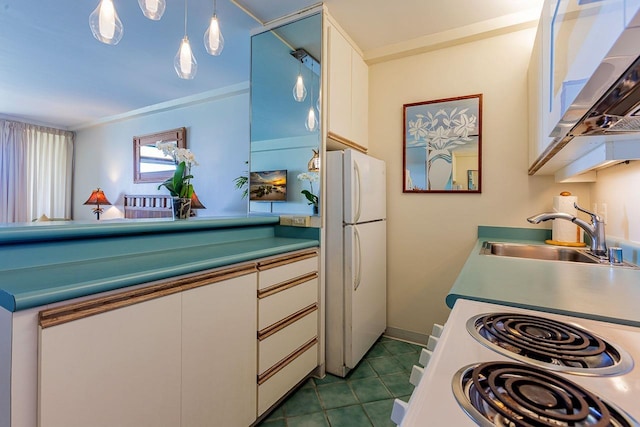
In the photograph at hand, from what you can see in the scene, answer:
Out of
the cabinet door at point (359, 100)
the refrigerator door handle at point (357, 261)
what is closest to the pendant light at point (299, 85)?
the cabinet door at point (359, 100)

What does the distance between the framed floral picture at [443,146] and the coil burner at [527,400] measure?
206 centimetres

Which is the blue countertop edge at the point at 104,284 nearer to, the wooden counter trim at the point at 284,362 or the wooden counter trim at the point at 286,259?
the wooden counter trim at the point at 286,259

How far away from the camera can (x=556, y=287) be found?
3.45ft

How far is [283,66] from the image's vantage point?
2.36 m

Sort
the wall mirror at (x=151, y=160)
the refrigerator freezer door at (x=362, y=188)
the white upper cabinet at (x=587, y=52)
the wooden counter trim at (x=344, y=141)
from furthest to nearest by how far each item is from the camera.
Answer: the wall mirror at (x=151, y=160), the wooden counter trim at (x=344, y=141), the refrigerator freezer door at (x=362, y=188), the white upper cabinet at (x=587, y=52)

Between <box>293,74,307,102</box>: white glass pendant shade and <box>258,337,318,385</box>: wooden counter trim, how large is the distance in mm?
1716

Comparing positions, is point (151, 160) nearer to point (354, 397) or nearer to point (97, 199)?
point (97, 199)

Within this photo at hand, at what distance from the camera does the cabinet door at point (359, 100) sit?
8.22 feet

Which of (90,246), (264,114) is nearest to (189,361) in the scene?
(90,246)

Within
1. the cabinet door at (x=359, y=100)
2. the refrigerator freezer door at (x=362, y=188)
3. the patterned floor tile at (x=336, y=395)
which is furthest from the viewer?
the cabinet door at (x=359, y=100)

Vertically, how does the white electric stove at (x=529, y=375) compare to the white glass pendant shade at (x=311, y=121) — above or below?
below

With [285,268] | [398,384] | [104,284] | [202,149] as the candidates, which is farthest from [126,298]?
[202,149]

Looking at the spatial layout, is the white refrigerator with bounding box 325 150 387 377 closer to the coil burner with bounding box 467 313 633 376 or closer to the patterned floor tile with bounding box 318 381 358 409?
the patterned floor tile with bounding box 318 381 358 409

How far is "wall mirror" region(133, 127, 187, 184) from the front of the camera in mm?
4183
